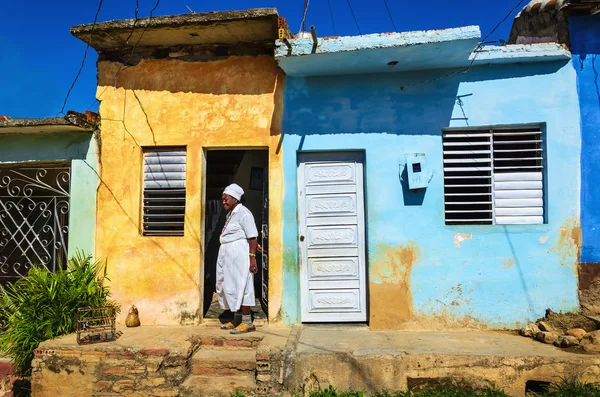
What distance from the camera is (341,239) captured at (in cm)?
583

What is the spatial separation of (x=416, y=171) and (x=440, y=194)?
1.43 feet

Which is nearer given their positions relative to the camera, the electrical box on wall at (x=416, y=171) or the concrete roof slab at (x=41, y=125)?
the electrical box on wall at (x=416, y=171)

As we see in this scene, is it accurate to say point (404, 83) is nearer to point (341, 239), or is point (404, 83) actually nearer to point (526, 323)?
point (341, 239)

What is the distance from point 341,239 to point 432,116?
203 cm

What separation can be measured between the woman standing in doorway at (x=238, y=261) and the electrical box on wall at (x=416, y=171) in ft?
6.88

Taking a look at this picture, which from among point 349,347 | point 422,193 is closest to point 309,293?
point 349,347

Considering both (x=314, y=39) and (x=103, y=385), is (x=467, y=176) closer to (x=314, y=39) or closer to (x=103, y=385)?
(x=314, y=39)

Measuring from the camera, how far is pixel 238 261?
17.7 ft

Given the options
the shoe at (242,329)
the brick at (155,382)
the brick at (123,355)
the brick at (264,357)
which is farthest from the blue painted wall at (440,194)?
the brick at (123,355)

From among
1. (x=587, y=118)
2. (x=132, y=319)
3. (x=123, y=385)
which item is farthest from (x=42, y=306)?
(x=587, y=118)

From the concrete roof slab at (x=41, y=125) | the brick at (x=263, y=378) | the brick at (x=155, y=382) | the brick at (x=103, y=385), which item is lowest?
the brick at (x=103, y=385)

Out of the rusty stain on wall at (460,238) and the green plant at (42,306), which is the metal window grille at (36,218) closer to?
the green plant at (42,306)

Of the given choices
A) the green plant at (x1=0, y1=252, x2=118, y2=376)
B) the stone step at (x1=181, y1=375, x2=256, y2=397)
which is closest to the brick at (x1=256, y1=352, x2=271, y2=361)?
the stone step at (x1=181, y1=375, x2=256, y2=397)

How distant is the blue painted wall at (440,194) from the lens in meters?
5.44
